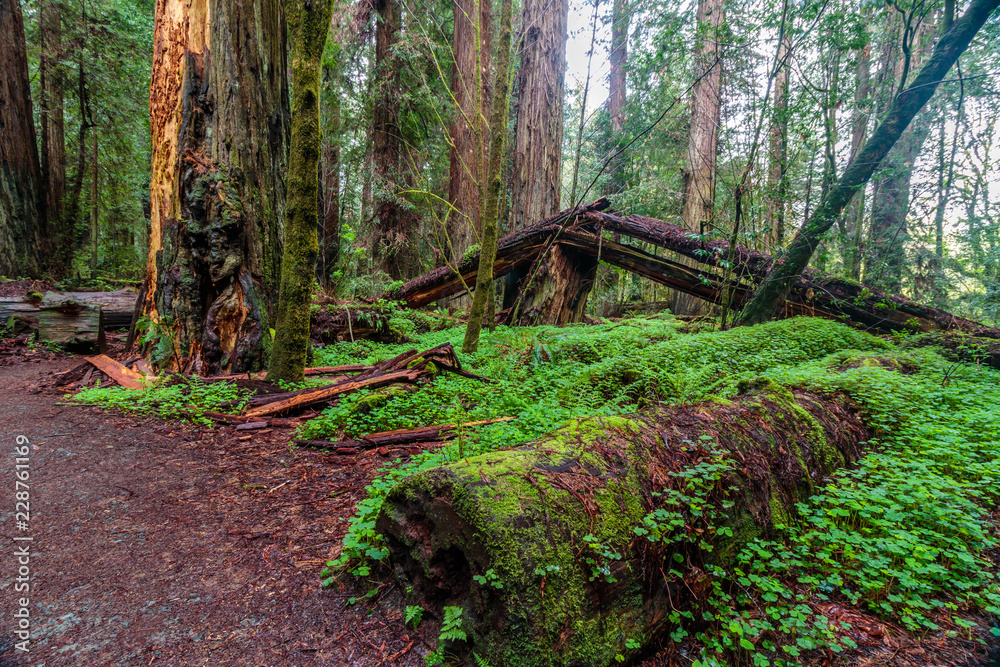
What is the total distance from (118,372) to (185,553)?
14.0ft

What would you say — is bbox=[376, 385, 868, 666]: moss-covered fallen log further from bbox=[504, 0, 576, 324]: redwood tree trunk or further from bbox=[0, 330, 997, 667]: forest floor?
bbox=[504, 0, 576, 324]: redwood tree trunk

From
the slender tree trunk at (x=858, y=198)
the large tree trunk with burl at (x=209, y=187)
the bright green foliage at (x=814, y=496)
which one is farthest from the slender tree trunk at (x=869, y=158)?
the large tree trunk with burl at (x=209, y=187)

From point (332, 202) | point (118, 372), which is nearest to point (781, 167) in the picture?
point (118, 372)

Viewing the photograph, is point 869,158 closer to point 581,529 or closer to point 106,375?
point 581,529

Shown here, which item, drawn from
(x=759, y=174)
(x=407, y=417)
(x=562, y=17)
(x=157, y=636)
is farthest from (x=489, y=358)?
(x=562, y=17)

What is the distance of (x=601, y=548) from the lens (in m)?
1.70

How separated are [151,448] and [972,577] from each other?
17.1 feet

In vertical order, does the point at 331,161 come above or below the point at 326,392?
above

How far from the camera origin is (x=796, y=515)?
97.9 inches

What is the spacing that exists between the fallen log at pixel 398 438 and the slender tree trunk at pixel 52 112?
12488 mm

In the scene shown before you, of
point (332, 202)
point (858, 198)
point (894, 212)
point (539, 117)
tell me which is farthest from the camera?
point (332, 202)

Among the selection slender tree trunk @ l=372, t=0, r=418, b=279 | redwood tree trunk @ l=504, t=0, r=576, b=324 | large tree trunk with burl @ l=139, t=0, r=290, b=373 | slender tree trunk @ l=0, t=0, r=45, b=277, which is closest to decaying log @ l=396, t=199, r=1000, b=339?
redwood tree trunk @ l=504, t=0, r=576, b=324

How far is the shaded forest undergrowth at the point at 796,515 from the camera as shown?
180 centimetres

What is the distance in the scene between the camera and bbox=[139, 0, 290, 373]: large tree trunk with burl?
520 cm
